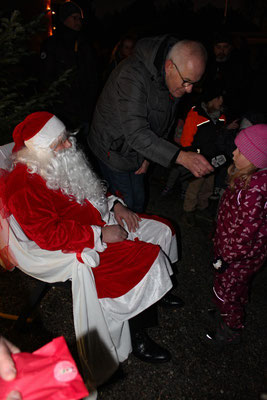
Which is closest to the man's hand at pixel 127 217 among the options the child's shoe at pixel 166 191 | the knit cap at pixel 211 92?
the knit cap at pixel 211 92

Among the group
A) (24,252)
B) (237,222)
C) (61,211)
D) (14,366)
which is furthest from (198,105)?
(14,366)

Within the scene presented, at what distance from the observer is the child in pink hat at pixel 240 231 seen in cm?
188

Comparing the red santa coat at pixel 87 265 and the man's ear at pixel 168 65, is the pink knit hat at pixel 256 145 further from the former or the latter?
the red santa coat at pixel 87 265

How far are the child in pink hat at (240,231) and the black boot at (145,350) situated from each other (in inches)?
19.7

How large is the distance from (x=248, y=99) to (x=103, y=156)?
10.5ft

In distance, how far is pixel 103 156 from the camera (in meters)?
2.59

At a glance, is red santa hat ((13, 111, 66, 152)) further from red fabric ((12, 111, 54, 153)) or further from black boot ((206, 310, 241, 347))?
black boot ((206, 310, 241, 347))

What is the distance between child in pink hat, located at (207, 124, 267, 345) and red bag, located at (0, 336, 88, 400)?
4.95 ft

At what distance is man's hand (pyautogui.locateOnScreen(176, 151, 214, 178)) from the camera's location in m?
1.95

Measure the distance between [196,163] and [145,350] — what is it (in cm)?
148

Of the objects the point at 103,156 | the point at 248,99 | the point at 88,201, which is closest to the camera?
the point at 88,201

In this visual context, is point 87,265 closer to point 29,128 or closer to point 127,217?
point 127,217

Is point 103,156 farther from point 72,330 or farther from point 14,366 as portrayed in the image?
point 14,366

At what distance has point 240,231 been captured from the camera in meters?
1.92
